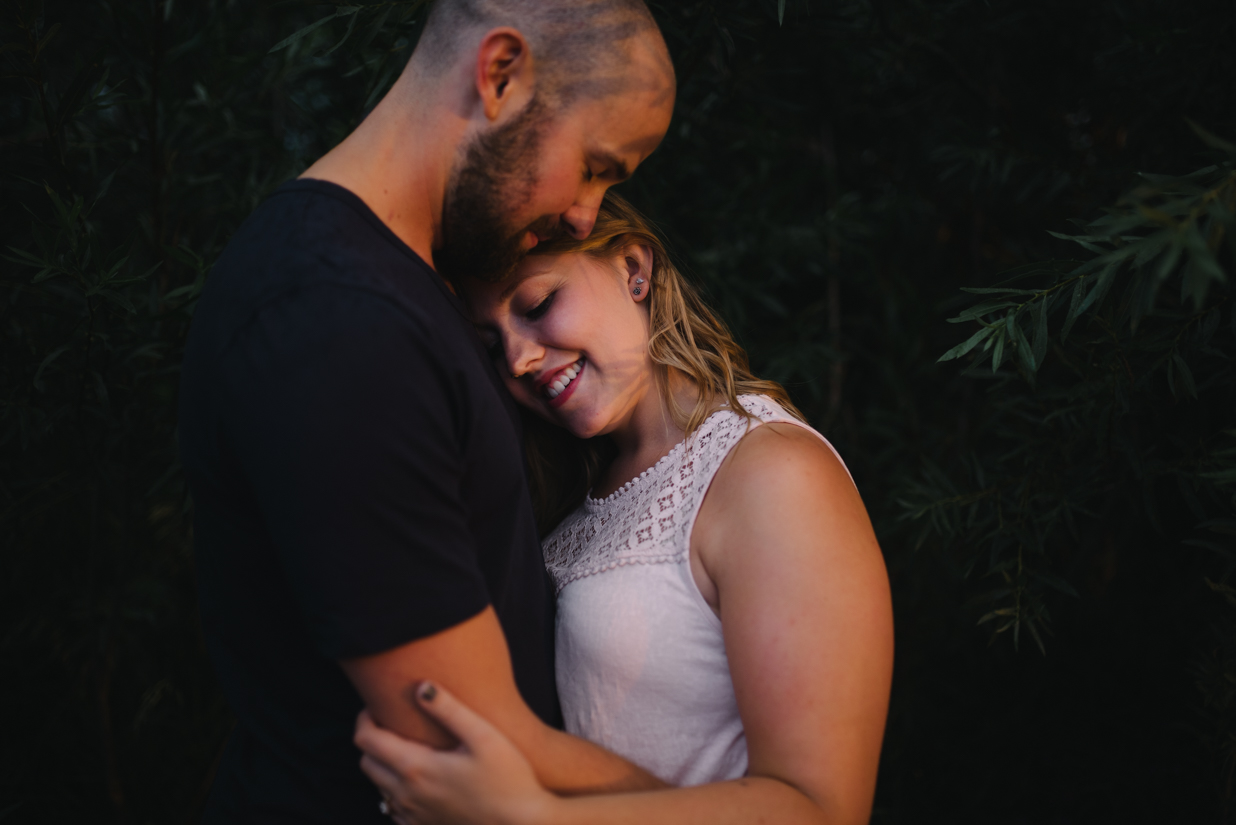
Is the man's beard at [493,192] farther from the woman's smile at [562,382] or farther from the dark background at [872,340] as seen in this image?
the dark background at [872,340]

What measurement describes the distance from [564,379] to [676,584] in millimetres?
433

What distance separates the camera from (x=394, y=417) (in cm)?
77

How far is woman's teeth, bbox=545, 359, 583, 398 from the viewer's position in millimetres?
1392

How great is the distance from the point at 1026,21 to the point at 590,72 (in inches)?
83.2

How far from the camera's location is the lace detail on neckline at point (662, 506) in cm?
124

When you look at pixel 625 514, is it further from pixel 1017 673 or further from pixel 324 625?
pixel 1017 673

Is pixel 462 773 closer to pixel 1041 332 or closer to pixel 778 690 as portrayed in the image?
pixel 778 690

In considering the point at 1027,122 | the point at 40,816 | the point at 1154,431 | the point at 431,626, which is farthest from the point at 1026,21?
the point at 40,816

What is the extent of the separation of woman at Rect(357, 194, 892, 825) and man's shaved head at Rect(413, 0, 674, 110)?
0.37 metres

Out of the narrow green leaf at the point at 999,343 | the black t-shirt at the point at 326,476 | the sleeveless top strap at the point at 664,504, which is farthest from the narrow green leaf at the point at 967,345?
the black t-shirt at the point at 326,476

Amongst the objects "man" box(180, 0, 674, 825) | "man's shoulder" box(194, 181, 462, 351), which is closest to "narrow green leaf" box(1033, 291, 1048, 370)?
"man" box(180, 0, 674, 825)

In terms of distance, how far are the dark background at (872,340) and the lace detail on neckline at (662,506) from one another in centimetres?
40

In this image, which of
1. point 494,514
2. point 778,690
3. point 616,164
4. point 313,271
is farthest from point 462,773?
A: point 616,164

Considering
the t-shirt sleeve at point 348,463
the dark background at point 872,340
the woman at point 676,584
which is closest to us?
the t-shirt sleeve at point 348,463
